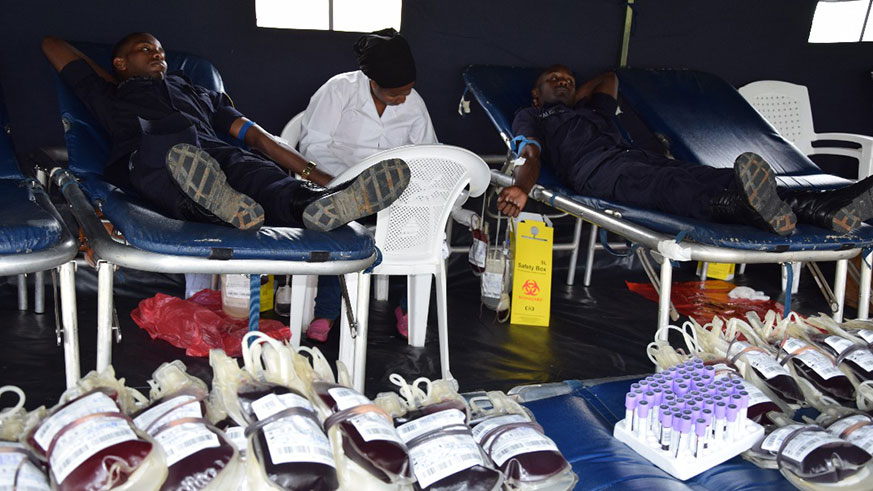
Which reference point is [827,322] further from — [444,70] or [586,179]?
[444,70]

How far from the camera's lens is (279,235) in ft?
5.58

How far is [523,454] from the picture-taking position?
1.07 meters

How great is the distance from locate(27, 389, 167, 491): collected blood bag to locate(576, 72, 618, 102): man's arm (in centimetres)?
295

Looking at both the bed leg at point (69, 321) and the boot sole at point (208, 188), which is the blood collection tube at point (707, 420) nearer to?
the boot sole at point (208, 188)

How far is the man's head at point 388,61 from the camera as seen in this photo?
272cm

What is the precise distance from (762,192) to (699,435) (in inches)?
44.8

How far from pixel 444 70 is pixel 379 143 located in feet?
2.58

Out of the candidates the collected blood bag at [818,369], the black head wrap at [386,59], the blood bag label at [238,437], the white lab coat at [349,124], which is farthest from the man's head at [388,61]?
the blood bag label at [238,437]

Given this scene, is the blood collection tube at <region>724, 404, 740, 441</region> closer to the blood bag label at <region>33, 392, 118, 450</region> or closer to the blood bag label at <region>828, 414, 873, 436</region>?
the blood bag label at <region>828, 414, 873, 436</region>

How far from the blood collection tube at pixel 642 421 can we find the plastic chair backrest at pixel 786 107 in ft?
10.7

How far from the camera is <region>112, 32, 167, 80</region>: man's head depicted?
2.57 metres

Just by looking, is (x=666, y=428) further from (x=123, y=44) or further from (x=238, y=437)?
(x=123, y=44)

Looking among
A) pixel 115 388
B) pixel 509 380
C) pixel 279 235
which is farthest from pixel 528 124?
Answer: pixel 115 388

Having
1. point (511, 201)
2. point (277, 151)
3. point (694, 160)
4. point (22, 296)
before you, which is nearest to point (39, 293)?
point (22, 296)
